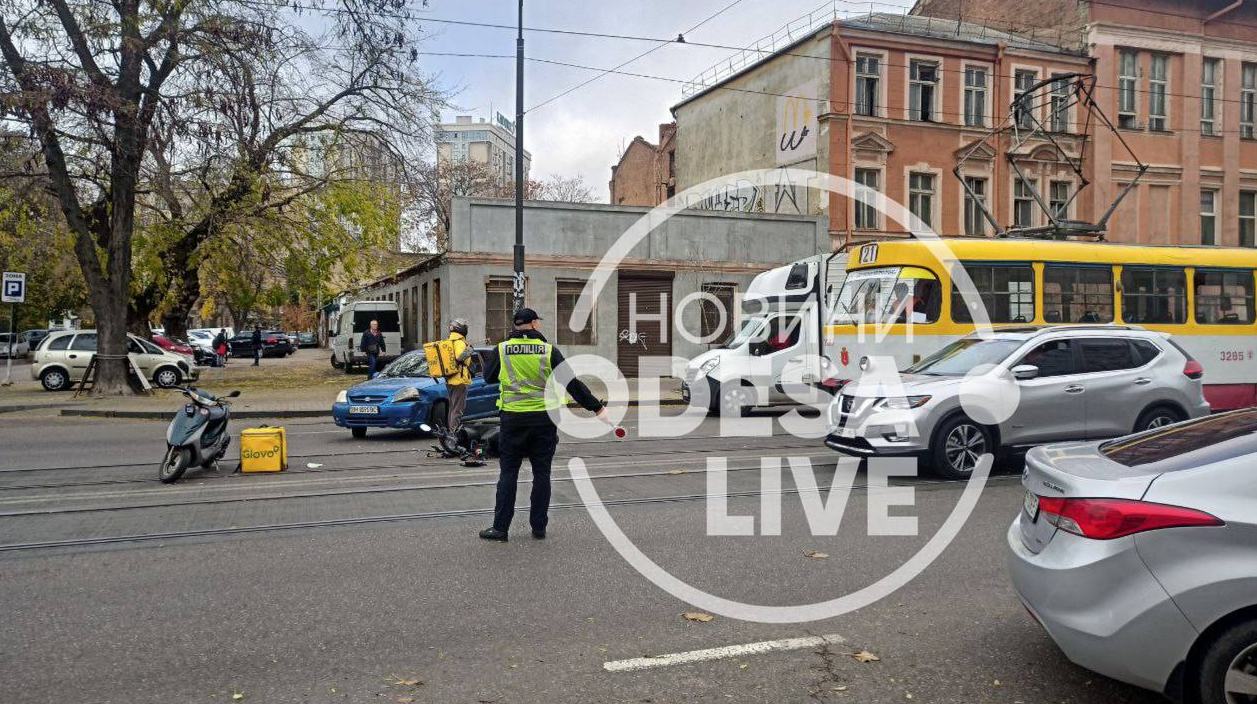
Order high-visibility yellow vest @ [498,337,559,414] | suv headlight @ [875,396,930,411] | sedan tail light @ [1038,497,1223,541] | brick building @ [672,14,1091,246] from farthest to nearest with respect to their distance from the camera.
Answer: brick building @ [672,14,1091,246], suv headlight @ [875,396,930,411], high-visibility yellow vest @ [498,337,559,414], sedan tail light @ [1038,497,1223,541]

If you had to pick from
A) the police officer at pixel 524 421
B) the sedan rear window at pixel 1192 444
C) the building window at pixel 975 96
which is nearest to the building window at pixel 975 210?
the building window at pixel 975 96

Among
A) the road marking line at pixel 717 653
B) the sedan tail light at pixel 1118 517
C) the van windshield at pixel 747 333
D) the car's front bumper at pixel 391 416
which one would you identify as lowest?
the road marking line at pixel 717 653

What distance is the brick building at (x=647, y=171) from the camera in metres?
44.2

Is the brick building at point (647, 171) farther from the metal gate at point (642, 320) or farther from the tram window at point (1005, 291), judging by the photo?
the tram window at point (1005, 291)

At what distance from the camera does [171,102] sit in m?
19.0

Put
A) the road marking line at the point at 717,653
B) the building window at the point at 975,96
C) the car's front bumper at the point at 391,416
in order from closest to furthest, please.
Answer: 1. the road marking line at the point at 717,653
2. the car's front bumper at the point at 391,416
3. the building window at the point at 975,96

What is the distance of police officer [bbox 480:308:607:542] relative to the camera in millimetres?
6777

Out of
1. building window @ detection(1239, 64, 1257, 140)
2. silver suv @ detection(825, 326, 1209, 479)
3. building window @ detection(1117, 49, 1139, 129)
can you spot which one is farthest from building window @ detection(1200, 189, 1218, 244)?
silver suv @ detection(825, 326, 1209, 479)

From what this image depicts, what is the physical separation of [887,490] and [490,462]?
4817mm

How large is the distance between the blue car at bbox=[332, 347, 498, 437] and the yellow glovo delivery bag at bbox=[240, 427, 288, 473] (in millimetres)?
2736

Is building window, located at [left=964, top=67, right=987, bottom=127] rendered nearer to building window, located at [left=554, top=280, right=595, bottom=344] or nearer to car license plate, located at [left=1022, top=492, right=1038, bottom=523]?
building window, located at [left=554, top=280, right=595, bottom=344]

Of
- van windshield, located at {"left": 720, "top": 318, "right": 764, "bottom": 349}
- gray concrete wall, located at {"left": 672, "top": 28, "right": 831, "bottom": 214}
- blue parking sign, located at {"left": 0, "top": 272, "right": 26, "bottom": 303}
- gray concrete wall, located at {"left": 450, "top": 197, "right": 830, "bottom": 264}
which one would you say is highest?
gray concrete wall, located at {"left": 672, "top": 28, "right": 831, "bottom": 214}

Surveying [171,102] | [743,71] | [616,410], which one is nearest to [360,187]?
[171,102]

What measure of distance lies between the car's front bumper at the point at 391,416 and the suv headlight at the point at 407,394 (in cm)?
6
